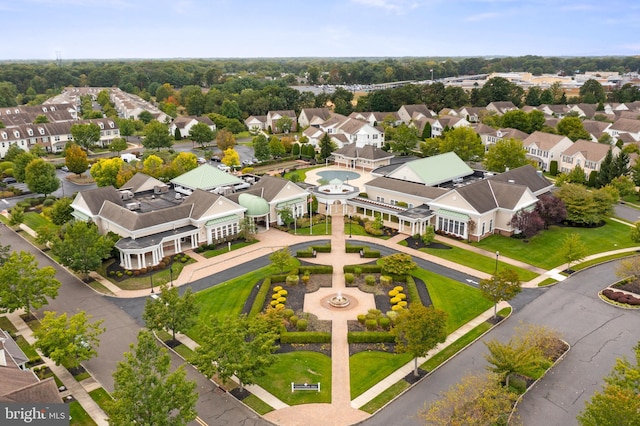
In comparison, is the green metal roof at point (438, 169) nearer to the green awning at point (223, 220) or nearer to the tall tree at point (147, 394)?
the green awning at point (223, 220)

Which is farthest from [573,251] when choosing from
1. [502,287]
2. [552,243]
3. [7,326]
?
[7,326]

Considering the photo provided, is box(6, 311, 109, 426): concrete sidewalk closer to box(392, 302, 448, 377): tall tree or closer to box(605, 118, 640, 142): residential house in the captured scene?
box(392, 302, 448, 377): tall tree

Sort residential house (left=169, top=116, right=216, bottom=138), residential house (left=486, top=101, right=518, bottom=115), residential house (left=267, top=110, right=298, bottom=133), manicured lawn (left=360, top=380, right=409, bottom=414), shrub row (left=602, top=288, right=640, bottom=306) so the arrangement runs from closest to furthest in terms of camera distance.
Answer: manicured lawn (left=360, top=380, right=409, bottom=414) < shrub row (left=602, top=288, right=640, bottom=306) < residential house (left=169, top=116, right=216, bottom=138) < residential house (left=267, top=110, right=298, bottom=133) < residential house (left=486, top=101, right=518, bottom=115)

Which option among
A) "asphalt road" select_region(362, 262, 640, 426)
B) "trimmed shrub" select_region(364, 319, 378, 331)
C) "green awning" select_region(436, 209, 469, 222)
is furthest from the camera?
"green awning" select_region(436, 209, 469, 222)

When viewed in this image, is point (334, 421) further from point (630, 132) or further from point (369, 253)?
point (630, 132)

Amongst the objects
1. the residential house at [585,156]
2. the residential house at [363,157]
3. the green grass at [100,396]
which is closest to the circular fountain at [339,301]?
the green grass at [100,396]

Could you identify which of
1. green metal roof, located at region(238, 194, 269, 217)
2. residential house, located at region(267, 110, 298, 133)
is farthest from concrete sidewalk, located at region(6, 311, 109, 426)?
residential house, located at region(267, 110, 298, 133)

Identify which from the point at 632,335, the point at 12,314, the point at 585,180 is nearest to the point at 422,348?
the point at 632,335

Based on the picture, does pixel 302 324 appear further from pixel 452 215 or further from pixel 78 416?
pixel 452 215
